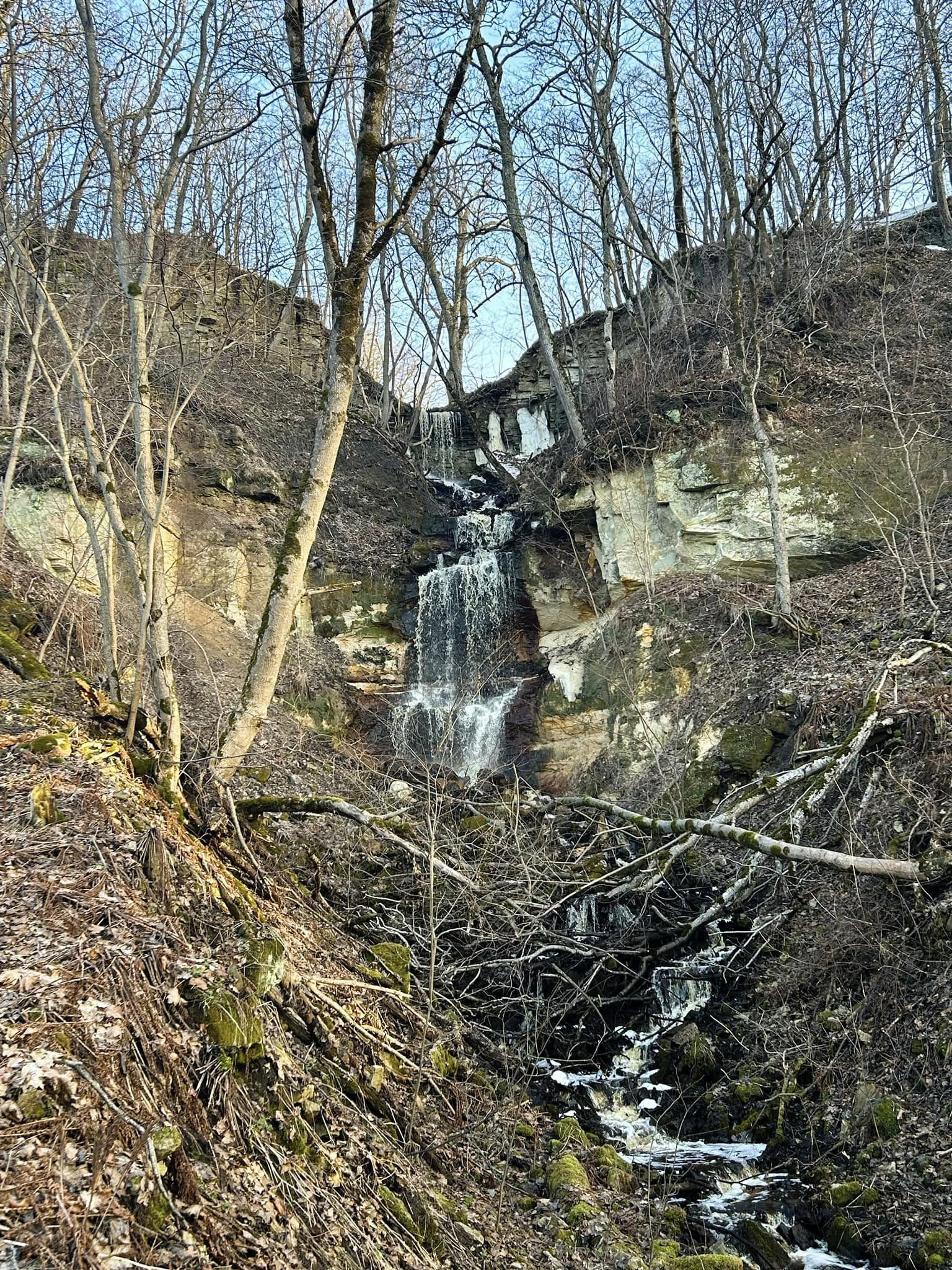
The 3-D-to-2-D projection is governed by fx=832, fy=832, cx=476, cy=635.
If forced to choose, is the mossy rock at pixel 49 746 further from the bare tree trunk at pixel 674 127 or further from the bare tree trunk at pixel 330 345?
the bare tree trunk at pixel 674 127

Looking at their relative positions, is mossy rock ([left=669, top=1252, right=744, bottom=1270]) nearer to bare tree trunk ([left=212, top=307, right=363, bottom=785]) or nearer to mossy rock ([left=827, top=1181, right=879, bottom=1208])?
mossy rock ([left=827, top=1181, right=879, bottom=1208])

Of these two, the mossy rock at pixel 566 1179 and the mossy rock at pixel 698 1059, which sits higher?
the mossy rock at pixel 566 1179

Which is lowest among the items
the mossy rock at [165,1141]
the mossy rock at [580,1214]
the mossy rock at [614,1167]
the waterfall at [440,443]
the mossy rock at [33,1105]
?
the mossy rock at [614,1167]

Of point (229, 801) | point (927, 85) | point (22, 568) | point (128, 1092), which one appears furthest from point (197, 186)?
point (927, 85)

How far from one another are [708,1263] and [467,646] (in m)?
12.7

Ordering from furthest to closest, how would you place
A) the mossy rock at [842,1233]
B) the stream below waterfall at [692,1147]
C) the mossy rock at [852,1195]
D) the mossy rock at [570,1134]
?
the mossy rock at [570,1134], the stream below waterfall at [692,1147], the mossy rock at [852,1195], the mossy rock at [842,1233]

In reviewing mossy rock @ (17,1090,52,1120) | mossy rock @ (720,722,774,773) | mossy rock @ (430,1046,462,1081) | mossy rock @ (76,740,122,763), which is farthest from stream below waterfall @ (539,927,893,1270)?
mossy rock @ (76,740,122,763)

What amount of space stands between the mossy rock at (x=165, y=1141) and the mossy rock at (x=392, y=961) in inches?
126

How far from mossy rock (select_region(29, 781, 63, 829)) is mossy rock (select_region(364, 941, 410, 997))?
2.66 m

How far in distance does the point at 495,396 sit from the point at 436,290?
5.17m

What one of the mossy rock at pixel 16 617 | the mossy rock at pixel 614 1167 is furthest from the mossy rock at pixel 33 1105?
the mossy rock at pixel 16 617

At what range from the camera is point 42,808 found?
4.10m

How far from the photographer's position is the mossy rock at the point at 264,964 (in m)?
3.96

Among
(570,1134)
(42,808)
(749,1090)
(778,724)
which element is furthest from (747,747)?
(42,808)
